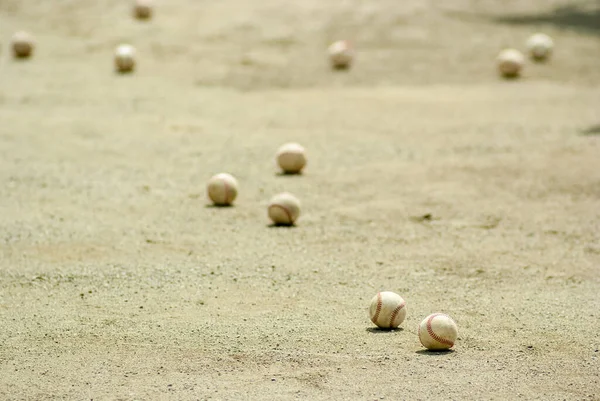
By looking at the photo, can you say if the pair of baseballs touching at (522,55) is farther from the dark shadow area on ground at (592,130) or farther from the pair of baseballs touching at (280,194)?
the pair of baseballs touching at (280,194)

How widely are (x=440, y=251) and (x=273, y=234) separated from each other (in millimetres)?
1804

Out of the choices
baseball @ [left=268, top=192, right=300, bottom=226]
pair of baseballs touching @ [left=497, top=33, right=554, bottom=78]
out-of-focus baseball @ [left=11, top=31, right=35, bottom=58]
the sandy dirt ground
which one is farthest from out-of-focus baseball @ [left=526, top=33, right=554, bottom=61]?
baseball @ [left=268, top=192, right=300, bottom=226]

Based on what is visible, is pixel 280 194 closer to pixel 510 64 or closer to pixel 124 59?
pixel 124 59

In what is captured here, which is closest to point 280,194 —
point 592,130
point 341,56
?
point 592,130

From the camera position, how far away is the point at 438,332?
754 cm

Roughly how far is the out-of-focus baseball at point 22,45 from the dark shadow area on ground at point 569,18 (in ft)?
32.0

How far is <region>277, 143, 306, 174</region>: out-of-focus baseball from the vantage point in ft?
43.8

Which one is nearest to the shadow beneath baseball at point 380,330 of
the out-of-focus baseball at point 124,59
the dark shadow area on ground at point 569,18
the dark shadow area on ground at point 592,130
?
the dark shadow area on ground at point 592,130

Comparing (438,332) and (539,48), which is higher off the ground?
(438,332)

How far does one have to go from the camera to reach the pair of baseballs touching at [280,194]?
1118cm

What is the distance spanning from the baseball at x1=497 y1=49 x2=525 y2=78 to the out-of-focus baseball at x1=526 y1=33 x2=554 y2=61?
0.84 m

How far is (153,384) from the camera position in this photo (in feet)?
22.7

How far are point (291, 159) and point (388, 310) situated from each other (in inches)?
220

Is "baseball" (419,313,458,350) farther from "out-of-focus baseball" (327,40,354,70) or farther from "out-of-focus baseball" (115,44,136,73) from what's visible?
"out-of-focus baseball" (115,44,136,73)
